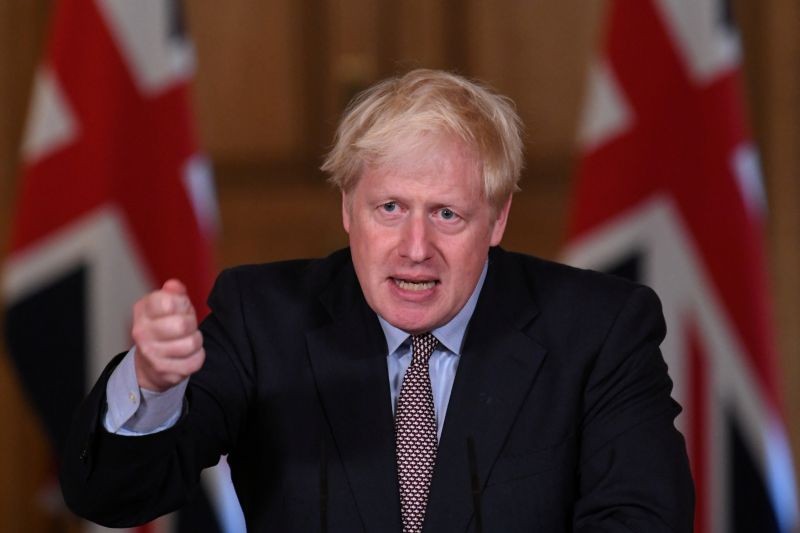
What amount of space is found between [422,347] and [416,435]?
15cm

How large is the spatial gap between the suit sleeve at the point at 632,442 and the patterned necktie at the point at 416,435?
0.76ft

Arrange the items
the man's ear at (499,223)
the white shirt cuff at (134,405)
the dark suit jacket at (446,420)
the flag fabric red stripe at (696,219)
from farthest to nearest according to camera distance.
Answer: the flag fabric red stripe at (696,219)
the man's ear at (499,223)
the dark suit jacket at (446,420)
the white shirt cuff at (134,405)

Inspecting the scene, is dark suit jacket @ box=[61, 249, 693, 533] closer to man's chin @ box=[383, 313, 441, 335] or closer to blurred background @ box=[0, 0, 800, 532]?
man's chin @ box=[383, 313, 441, 335]

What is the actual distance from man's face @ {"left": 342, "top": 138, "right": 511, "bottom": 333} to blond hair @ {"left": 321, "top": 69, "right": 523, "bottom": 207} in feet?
0.07

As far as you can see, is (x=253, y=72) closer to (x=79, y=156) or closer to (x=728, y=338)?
(x=79, y=156)

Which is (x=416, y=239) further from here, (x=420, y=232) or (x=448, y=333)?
(x=448, y=333)

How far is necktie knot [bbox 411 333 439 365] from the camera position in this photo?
2043 mm

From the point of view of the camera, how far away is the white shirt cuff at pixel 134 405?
5.60 ft

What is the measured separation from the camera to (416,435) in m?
1.98

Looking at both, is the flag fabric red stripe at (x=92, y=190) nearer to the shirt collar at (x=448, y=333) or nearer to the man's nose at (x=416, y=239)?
the shirt collar at (x=448, y=333)

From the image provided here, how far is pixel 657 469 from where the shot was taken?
1907 mm

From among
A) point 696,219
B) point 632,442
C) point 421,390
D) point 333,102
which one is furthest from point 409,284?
point 333,102

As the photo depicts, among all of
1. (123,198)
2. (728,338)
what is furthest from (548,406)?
(123,198)

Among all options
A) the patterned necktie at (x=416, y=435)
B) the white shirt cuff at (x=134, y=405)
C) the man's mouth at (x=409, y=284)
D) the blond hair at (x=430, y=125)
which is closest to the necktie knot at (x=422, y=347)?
the patterned necktie at (x=416, y=435)
